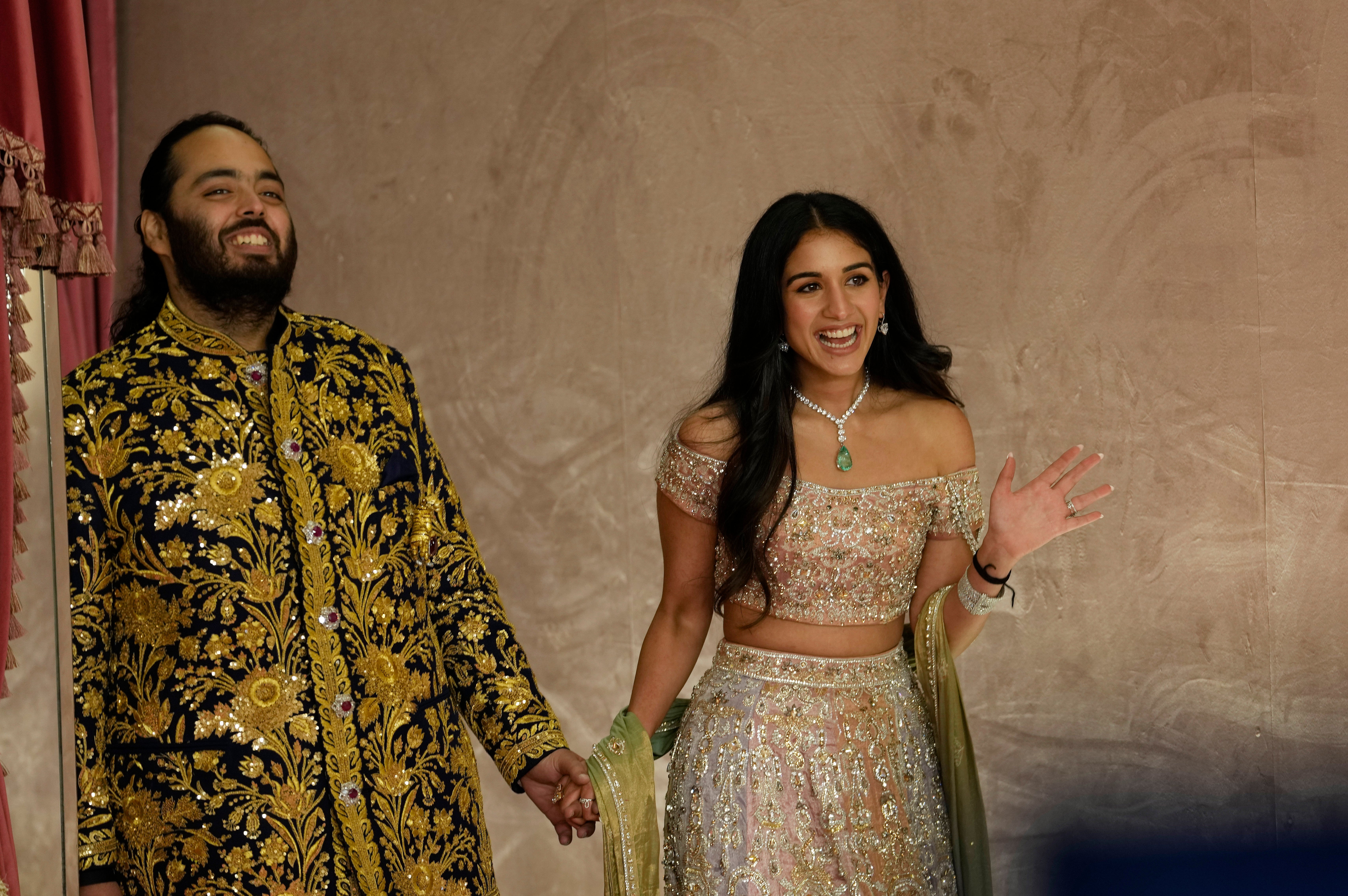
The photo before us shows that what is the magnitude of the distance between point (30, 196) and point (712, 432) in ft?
4.16

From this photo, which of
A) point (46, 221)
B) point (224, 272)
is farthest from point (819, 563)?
point (46, 221)

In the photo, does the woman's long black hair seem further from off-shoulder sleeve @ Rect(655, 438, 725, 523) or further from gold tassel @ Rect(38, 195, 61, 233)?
gold tassel @ Rect(38, 195, 61, 233)

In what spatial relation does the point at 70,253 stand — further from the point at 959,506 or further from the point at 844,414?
the point at 959,506

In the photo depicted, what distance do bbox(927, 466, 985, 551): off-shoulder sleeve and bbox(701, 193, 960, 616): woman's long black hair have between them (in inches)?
6.8

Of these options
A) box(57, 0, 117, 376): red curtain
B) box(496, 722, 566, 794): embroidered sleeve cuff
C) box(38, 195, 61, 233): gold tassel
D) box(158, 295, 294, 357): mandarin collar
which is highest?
box(57, 0, 117, 376): red curtain

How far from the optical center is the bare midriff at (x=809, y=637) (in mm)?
2498

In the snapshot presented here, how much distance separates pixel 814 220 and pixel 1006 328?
53.5 inches

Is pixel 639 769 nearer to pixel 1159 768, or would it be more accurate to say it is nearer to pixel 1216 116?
pixel 1159 768

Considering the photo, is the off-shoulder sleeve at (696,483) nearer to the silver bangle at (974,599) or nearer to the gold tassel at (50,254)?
the silver bangle at (974,599)

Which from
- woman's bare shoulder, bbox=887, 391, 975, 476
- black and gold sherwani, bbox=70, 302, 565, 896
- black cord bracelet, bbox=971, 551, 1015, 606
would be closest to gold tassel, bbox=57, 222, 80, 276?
black and gold sherwani, bbox=70, 302, 565, 896

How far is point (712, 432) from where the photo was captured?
8.56ft

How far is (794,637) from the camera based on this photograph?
2.51 m

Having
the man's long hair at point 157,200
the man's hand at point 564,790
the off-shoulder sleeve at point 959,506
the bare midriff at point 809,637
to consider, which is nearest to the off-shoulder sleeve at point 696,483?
the bare midriff at point 809,637

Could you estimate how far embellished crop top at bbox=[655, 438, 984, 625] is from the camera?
97.4 inches
